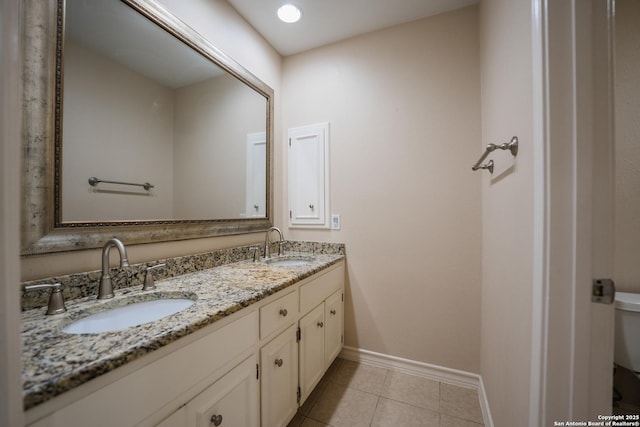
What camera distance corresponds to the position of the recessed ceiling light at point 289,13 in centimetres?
155

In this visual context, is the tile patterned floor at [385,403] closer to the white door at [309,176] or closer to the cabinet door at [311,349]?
the cabinet door at [311,349]

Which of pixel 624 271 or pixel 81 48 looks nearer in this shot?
pixel 81 48

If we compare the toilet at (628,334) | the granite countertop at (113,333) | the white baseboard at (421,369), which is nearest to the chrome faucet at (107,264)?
the granite countertop at (113,333)

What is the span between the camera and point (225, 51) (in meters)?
1.51

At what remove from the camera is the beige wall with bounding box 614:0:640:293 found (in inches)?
48.4

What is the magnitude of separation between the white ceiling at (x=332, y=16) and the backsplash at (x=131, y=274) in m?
1.59

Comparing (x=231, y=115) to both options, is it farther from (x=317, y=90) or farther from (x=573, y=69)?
(x=573, y=69)

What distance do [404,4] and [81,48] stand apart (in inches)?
68.9

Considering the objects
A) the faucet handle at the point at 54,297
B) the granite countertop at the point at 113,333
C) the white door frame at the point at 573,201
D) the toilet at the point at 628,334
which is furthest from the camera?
the toilet at the point at 628,334

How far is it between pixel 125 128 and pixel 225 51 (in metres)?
0.85

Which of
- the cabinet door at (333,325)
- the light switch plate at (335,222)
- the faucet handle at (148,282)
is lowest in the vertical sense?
the cabinet door at (333,325)

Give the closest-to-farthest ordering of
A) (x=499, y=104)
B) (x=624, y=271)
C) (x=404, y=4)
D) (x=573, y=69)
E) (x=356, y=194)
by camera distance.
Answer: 1. (x=573, y=69)
2. (x=499, y=104)
3. (x=624, y=271)
4. (x=404, y=4)
5. (x=356, y=194)

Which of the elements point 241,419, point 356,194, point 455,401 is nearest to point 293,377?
point 241,419

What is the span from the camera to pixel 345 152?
186 centimetres
